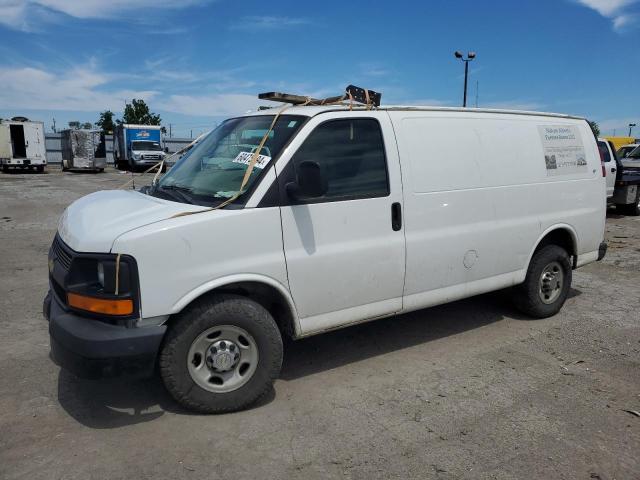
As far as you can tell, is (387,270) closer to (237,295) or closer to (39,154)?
(237,295)

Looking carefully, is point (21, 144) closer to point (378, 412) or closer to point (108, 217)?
point (108, 217)

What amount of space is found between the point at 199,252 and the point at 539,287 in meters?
3.73

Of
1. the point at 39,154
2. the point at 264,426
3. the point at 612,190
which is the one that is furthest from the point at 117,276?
the point at 39,154

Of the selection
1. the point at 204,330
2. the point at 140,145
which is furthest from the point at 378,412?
the point at 140,145

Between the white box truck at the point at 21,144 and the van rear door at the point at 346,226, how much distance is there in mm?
32288

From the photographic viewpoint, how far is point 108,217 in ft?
11.6

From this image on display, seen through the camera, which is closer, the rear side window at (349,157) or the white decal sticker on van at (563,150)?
the rear side window at (349,157)

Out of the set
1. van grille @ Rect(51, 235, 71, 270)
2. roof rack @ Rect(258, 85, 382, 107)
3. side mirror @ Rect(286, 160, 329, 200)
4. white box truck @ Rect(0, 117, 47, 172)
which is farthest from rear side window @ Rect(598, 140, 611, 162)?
white box truck @ Rect(0, 117, 47, 172)

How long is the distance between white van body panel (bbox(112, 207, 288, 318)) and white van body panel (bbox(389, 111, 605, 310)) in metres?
1.24

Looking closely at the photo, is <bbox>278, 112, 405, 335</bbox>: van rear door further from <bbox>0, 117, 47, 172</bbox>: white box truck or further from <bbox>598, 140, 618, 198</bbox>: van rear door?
<bbox>0, 117, 47, 172</bbox>: white box truck

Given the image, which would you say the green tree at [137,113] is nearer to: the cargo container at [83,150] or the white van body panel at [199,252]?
the cargo container at [83,150]

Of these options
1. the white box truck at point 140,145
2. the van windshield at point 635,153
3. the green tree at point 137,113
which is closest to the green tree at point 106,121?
the green tree at point 137,113

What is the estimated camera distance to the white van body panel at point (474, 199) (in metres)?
4.30

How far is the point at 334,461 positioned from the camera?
121 inches
